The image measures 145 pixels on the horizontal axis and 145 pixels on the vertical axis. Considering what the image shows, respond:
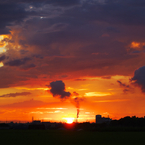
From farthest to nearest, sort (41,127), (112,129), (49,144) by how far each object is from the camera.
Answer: (41,127) < (112,129) < (49,144)

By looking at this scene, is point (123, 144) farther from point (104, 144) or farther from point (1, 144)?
point (1, 144)

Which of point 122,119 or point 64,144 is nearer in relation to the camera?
point 64,144

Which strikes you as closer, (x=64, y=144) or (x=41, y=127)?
(x=64, y=144)

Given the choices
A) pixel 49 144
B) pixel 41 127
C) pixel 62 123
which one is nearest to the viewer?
pixel 49 144

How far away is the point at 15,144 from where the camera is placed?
109 feet

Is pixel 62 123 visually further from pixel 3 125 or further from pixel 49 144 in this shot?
pixel 49 144

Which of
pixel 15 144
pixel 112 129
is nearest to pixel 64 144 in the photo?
pixel 15 144

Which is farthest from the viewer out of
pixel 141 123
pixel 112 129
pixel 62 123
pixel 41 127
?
pixel 62 123

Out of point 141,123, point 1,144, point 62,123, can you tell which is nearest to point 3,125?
point 62,123

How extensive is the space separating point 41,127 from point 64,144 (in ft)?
260

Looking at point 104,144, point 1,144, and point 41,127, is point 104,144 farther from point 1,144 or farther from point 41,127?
point 41,127

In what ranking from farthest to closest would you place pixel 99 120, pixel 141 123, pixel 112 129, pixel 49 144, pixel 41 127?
pixel 99 120 → pixel 141 123 → pixel 41 127 → pixel 112 129 → pixel 49 144

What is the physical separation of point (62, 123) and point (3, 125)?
34361 mm

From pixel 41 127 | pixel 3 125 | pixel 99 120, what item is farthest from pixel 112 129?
pixel 99 120
